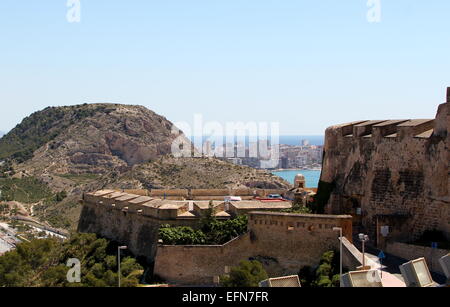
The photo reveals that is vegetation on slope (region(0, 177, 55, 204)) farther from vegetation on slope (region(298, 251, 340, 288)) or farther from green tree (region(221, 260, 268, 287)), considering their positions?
green tree (region(221, 260, 268, 287))

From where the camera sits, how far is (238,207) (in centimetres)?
3750

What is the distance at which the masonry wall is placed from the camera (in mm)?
31656

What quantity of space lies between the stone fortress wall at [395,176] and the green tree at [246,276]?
24.0 ft

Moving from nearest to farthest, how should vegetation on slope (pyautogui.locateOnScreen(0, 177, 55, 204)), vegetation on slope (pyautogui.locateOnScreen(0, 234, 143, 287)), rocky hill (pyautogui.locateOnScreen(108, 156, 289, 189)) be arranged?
vegetation on slope (pyautogui.locateOnScreen(0, 234, 143, 287)) < rocky hill (pyautogui.locateOnScreen(108, 156, 289, 189)) < vegetation on slope (pyautogui.locateOnScreen(0, 177, 55, 204))

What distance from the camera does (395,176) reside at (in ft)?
113

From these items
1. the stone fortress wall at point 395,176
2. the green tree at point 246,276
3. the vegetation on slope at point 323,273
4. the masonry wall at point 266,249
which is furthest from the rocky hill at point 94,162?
the green tree at point 246,276

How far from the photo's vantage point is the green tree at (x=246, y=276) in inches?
1105

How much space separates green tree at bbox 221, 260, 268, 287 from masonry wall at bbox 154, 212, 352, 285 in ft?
10.5

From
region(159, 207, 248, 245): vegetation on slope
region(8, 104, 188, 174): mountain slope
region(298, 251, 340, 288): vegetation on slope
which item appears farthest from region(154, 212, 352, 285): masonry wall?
region(8, 104, 188, 174): mountain slope

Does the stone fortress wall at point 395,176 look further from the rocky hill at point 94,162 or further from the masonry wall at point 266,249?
the rocky hill at point 94,162

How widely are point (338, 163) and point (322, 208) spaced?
2.79 meters

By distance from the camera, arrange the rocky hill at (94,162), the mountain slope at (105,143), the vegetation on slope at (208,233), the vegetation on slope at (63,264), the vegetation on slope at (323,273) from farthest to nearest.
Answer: the mountain slope at (105,143), the rocky hill at (94,162), the vegetation on slope at (208,233), the vegetation on slope at (63,264), the vegetation on slope at (323,273)
